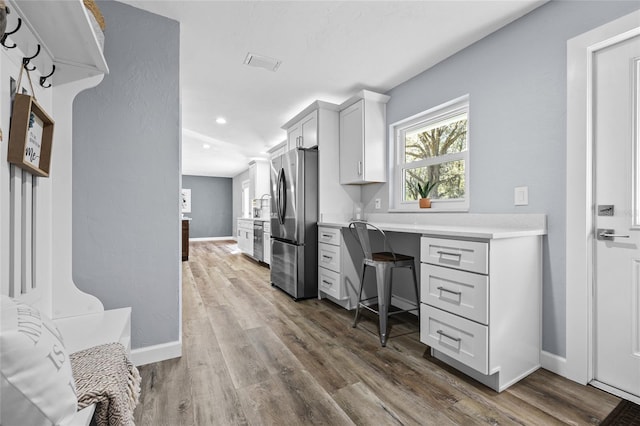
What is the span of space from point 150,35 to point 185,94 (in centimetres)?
156

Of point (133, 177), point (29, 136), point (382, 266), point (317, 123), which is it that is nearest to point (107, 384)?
point (29, 136)

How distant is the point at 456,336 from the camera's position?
1.74 m

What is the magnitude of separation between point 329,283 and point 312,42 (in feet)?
7.21

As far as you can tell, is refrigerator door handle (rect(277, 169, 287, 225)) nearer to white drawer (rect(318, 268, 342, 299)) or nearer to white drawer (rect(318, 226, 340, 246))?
white drawer (rect(318, 226, 340, 246))

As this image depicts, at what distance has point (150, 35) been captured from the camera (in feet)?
6.40

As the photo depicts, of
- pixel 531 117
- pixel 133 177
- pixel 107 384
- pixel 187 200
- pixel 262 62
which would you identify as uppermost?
pixel 262 62

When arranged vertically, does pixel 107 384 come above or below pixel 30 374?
below

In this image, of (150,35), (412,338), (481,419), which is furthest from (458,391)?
(150,35)

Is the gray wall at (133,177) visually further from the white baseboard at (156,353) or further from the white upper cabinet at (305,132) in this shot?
the white upper cabinet at (305,132)

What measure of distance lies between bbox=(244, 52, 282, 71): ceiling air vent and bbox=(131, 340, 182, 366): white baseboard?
2.31 meters

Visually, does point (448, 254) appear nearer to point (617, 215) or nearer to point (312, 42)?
point (617, 215)

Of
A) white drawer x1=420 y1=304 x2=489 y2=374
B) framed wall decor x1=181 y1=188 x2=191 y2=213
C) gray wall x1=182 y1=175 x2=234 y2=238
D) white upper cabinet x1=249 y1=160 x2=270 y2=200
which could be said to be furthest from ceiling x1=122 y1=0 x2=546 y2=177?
gray wall x1=182 y1=175 x2=234 y2=238

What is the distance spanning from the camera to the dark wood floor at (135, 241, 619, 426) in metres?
1.41

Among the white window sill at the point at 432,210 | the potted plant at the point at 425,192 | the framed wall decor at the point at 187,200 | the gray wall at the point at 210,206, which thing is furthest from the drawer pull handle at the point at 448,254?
the gray wall at the point at 210,206
